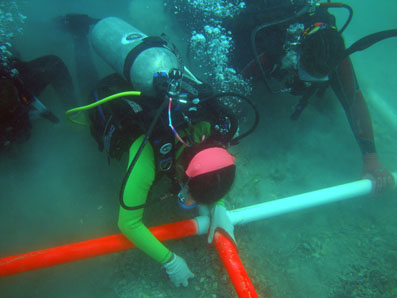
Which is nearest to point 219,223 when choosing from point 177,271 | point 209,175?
point 177,271

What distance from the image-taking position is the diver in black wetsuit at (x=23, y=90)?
2.19 meters

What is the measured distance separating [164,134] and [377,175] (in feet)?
8.96

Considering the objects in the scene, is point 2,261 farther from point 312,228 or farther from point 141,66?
point 312,228

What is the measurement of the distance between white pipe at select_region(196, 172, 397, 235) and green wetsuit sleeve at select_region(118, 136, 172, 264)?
1.91ft

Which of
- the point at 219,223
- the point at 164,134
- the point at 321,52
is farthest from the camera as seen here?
the point at 321,52

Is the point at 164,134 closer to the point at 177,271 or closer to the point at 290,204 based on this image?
the point at 177,271

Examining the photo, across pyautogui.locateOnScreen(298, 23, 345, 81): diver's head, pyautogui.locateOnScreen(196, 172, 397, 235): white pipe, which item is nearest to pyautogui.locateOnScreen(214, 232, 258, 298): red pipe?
pyautogui.locateOnScreen(196, 172, 397, 235): white pipe

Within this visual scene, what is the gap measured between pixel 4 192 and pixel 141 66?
276 centimetres

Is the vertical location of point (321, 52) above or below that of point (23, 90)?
above

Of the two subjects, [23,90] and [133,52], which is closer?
[133,52]

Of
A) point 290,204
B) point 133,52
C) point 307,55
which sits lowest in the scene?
point 290,204

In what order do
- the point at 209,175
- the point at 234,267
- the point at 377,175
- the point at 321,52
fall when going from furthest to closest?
the point at 377,175
the point at 321,52
the point at 234,267
the point at 209,175

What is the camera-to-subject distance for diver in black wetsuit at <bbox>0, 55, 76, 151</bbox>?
7.18 ft

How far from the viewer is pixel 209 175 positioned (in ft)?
4.95
